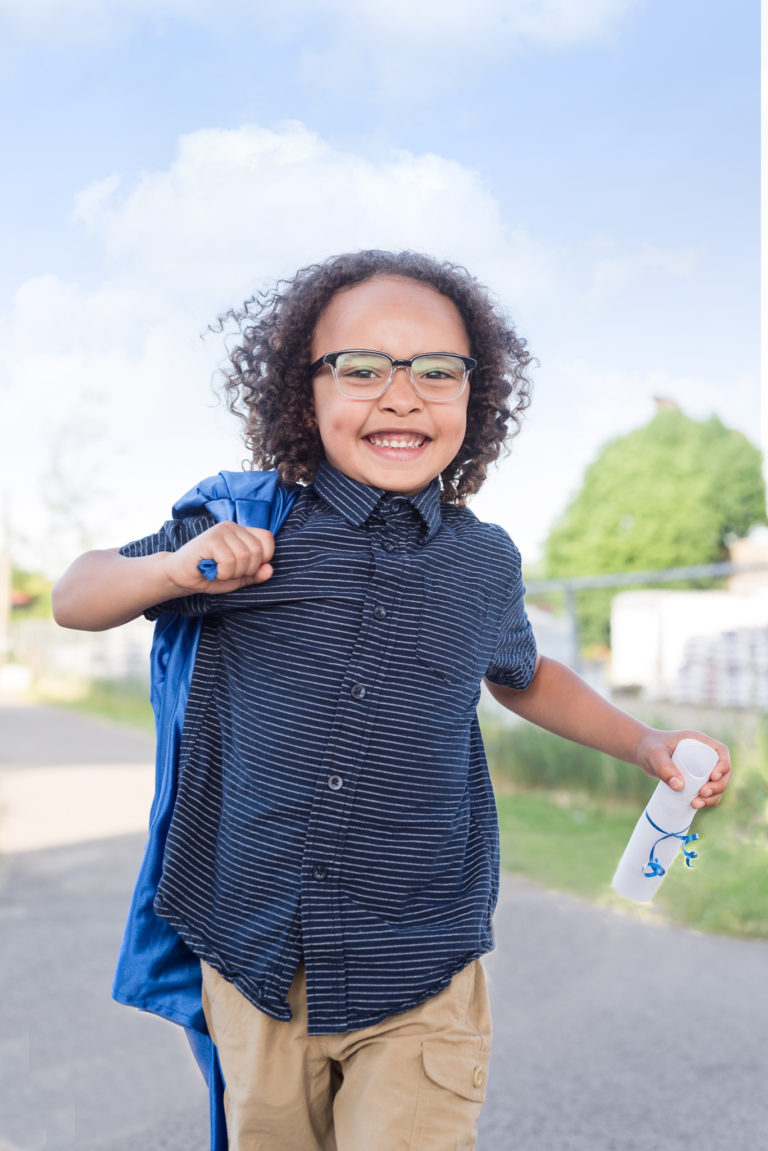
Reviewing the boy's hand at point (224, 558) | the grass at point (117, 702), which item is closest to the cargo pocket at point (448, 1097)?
the boy's hand at point (224, 558)

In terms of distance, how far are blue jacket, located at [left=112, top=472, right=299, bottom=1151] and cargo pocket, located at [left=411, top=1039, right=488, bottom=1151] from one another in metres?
0.37

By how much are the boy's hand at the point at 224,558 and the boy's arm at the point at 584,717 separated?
570mm

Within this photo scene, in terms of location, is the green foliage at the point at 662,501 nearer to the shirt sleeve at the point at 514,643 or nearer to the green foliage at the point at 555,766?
the green foliage at the point at 555,766

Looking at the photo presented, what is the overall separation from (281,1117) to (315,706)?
0.59 metres

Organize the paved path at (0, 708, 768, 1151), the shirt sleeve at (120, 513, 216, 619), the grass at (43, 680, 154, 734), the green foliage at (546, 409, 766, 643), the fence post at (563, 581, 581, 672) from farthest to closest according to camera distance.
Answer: the green foliage at (546, 409, 766, 643), the grass at (43, 680, 154, 734), the fence post at (563, 581, 581, 672), the paved path at (0, 708, 768, 1151), the shirt sleeve at (120, 513, 216, 619)

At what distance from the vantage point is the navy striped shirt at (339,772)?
1.72 metres

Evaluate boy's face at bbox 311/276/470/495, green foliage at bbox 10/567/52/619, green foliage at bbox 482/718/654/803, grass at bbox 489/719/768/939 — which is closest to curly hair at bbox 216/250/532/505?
boy's face at bbox 311/276/470/495

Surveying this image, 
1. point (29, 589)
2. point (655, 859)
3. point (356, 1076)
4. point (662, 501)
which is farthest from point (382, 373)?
point (29, 589)

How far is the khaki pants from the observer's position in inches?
66.3

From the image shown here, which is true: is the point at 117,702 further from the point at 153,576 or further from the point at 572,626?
the point at 153,576

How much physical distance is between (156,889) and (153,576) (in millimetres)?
493

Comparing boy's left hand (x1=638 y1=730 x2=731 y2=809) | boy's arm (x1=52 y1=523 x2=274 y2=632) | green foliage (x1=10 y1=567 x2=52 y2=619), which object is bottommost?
green foliage (x1=10 y1=567 x2=52 y2=619)

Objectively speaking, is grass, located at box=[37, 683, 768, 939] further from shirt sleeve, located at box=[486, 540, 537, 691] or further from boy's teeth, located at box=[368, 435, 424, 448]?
boy's teeth, located at box=[368, 435, 424, 448]

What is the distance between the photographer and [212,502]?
1.85 metres
